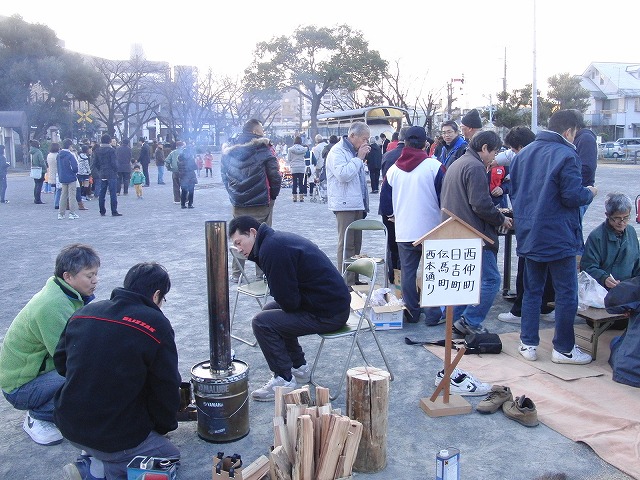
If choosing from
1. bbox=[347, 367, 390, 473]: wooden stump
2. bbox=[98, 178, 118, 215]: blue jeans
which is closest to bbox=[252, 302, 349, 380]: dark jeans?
bbox=[347, 367, 390, 473]: wooden stump

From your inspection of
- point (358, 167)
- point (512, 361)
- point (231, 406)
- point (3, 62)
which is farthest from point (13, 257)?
point (3, 62)

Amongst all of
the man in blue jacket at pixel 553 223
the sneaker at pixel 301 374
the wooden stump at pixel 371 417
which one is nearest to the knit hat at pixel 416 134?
the man in blue jacket at pixel 553 223

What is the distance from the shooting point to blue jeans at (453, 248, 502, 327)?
5.04 m

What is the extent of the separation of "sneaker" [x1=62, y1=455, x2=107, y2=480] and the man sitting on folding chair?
1.24m

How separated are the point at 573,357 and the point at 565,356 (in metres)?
0.06

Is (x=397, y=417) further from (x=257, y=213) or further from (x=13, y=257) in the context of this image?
(x=13, y=257)

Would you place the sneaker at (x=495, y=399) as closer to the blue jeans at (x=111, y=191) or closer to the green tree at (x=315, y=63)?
the blue jeans at (x=111, y=191)

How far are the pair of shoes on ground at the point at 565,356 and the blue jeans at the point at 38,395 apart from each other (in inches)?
134

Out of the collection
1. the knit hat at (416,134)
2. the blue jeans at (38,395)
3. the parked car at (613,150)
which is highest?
the parked car at (613,150)

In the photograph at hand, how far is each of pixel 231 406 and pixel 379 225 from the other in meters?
3.16

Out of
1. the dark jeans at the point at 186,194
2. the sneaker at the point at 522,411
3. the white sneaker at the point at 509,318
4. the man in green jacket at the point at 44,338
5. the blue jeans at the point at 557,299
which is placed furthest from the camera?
the dark jeans at the point at 186,194

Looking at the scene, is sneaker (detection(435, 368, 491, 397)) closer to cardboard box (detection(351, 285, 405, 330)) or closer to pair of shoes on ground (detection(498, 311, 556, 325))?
cardboard box (detection(351, 285, 405, 330))

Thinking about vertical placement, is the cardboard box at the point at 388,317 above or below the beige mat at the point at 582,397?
above

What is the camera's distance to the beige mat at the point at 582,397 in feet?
11.1
